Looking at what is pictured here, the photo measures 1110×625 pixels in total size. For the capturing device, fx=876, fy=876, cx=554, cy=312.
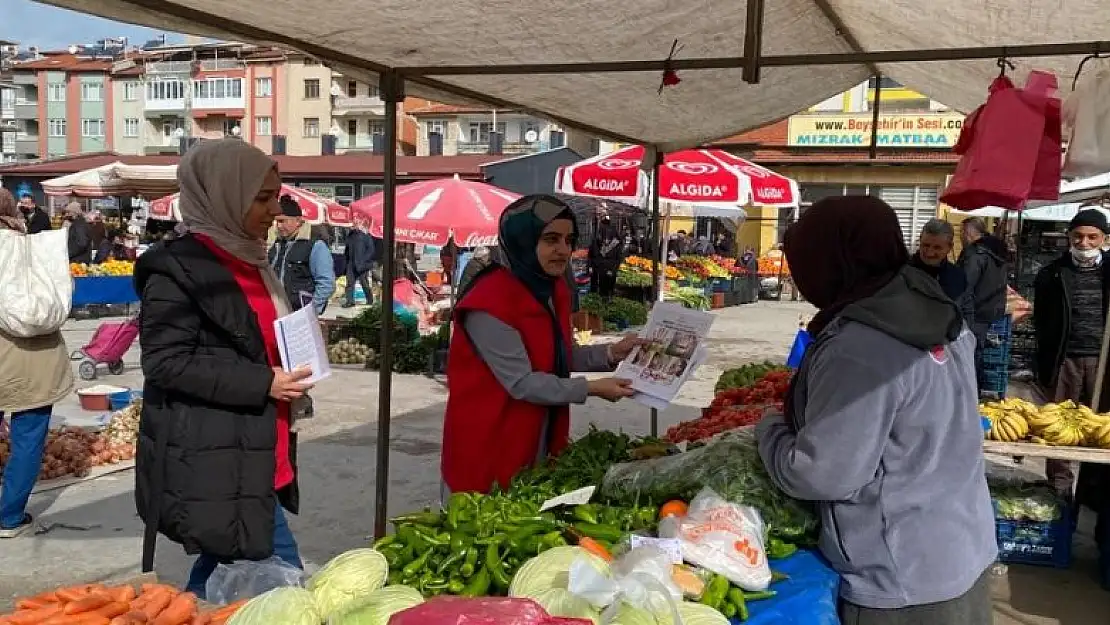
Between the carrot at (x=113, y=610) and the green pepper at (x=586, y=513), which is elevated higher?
the green pepper at (x=586, y=513)

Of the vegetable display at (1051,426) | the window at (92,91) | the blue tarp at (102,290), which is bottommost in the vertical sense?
the blue tarp at (102,290)

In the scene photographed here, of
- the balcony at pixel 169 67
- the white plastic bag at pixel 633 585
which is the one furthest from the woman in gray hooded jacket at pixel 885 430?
the balcony at pixel 169 67

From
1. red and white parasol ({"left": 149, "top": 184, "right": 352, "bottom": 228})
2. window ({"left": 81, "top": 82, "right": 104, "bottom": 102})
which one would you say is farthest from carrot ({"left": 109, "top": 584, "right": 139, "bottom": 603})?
window ({"left": 81, "top": 82, "right": 104, "bottom": 102})

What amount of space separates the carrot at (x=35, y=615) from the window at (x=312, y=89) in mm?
60946

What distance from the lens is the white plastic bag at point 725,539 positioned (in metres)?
2.22

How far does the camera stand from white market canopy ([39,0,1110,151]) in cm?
310

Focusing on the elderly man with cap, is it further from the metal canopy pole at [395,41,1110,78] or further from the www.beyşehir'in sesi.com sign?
the www.beyşehir'in sesi.com sign

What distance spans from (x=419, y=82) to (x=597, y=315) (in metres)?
11.8

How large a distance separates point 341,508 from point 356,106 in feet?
175

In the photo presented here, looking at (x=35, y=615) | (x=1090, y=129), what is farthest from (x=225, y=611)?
(x=1090, y=129)

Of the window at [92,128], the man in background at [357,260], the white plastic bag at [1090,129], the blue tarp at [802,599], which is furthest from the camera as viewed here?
the window at [92,128]

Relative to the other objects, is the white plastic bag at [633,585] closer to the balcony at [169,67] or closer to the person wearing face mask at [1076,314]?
the person wearing face mask at [1076,314]

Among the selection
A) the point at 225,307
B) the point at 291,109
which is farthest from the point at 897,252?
the point at 291,109

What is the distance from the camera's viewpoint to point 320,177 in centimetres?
3716
